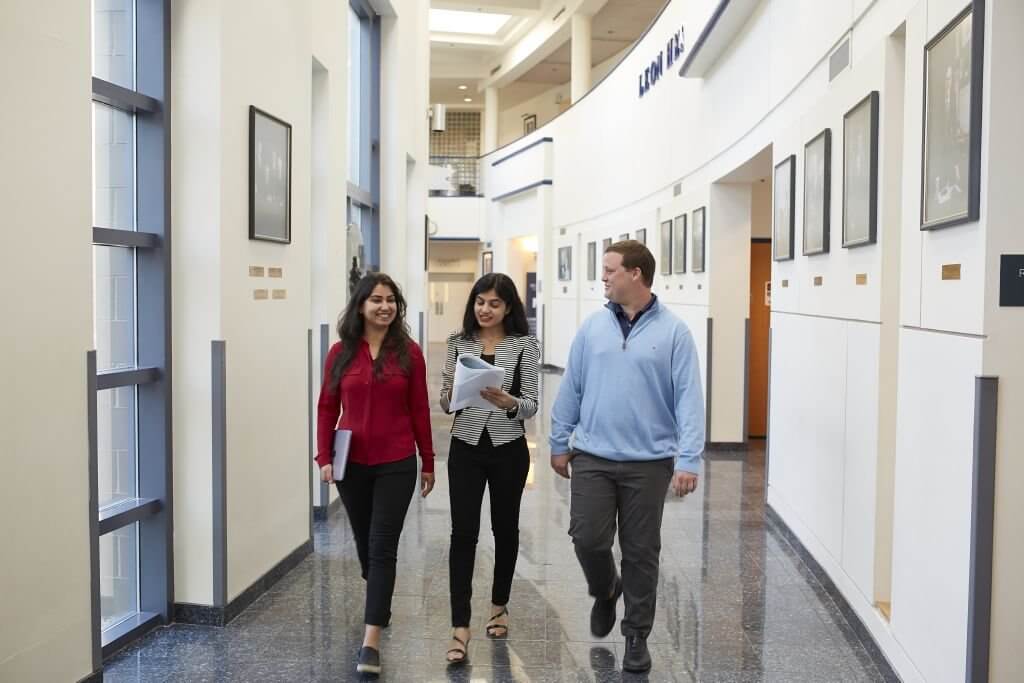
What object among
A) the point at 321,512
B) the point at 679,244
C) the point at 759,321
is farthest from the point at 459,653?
the point at 679,244

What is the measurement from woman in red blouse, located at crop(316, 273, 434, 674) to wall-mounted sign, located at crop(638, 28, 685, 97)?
896 centimetres

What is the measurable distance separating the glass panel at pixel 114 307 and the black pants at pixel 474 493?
5.47ft

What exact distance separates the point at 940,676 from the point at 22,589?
10.9 ft

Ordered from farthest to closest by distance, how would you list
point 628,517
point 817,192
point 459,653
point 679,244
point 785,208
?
point 679,244 < point 785,208 < point 817,192 < point 459,653 < point 628,517

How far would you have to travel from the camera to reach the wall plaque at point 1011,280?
132 inches

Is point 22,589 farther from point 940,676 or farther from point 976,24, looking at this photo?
point 976,24

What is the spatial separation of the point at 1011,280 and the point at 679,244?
Answer: 9813 mm

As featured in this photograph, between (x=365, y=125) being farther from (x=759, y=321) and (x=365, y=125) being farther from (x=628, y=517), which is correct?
(x=628, y=517)

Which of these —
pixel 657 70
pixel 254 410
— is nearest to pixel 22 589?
pixel 254 410

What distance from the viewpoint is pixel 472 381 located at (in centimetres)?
434

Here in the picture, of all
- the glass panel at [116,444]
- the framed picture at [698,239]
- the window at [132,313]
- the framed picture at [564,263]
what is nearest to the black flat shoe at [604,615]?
the window at [132,313]

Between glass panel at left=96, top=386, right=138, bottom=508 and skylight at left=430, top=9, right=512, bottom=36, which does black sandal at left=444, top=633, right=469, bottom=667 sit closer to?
glass panel at left=96, top=386, right=138, bottom=508

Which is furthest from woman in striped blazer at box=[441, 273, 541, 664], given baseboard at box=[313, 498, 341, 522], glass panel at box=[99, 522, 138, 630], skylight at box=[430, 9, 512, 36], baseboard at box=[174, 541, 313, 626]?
skylight at box=[430, 9, 512, 36]

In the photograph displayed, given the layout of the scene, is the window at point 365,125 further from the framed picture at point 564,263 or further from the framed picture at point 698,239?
the framed picture at point 564,263
